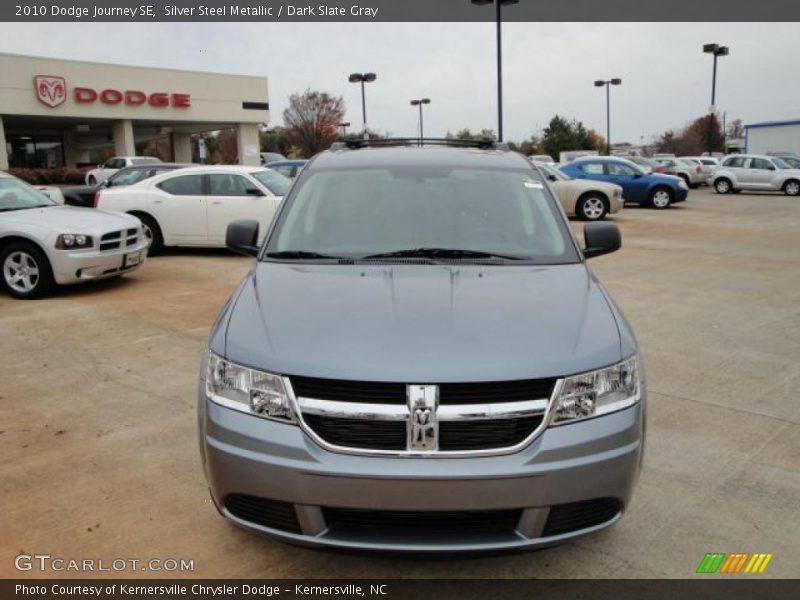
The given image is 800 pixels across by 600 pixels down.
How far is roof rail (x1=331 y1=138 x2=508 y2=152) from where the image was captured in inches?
185

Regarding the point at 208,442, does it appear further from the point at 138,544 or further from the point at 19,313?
the point at 19,313

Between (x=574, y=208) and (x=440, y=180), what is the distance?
15419 mm

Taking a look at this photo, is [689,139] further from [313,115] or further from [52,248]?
[52,248]

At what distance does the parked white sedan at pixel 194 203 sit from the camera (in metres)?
11.5

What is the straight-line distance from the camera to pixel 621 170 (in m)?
21.5

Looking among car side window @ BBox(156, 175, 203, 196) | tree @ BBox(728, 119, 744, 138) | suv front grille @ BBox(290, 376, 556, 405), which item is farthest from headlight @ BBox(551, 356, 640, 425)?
tree @ BBox(728, 119, 744, 138)

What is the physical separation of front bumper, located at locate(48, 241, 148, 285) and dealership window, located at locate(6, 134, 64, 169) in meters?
39.5

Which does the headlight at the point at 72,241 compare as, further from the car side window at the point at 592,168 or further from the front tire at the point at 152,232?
the car side window at the point at 592,168

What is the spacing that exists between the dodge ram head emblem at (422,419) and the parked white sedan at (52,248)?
6941 mm

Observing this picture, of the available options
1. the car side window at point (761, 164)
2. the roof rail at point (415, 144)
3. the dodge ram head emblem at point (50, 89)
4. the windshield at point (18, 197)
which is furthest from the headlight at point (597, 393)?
the dodge ram head emblem at point (50, 89)

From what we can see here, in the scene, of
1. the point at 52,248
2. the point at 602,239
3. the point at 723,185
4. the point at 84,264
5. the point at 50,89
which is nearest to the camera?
the point at 602,239

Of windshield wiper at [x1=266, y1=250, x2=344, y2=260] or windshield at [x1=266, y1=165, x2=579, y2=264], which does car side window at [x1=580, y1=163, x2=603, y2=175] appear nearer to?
windshield at [x1=266, y1=165, x2=579, y2=264]

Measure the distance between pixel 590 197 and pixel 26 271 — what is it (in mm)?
14243

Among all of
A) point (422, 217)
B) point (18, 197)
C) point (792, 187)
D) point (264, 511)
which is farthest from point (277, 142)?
point (264, 511)
